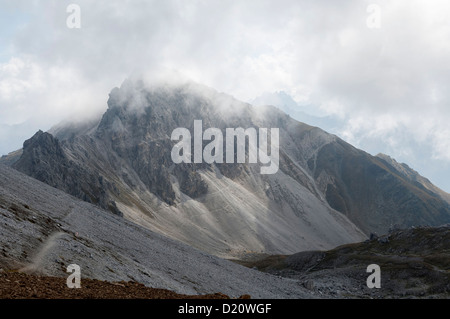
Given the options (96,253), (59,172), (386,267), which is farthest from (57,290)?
(59,172)

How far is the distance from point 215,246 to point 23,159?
82730 millimetres

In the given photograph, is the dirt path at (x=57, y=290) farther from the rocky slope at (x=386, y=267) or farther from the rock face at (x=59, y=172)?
the rock face at (x=59, y=172)

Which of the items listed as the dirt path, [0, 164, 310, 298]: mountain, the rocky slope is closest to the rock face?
the rocky slope

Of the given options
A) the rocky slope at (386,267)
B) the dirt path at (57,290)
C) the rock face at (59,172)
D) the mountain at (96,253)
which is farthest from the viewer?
the rock face at (59,172)

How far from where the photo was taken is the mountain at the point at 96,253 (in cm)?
2892

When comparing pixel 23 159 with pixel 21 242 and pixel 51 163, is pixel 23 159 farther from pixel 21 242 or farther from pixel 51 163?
pixel 21 242

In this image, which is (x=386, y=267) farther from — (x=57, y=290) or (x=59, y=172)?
(x=59, y=172)

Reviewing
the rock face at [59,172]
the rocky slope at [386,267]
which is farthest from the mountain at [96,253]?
the rock face at [59,172]

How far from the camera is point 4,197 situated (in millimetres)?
44844

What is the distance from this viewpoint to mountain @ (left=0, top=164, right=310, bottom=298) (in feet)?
94.9

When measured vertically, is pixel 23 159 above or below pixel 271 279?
above

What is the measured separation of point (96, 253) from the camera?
3650 centimetres
